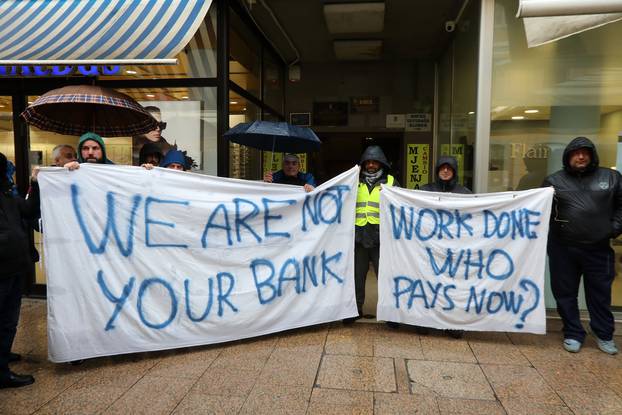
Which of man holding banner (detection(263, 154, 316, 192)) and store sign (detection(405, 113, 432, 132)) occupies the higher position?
store sign (detection(405, 113, 432, 132))

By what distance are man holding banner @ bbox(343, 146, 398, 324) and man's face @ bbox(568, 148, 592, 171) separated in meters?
1.51

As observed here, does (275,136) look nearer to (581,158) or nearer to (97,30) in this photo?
(97,30)

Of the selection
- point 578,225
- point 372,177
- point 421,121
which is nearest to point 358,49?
point 421,121

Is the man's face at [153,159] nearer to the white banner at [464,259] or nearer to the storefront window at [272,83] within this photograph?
the white banner at [464,259]

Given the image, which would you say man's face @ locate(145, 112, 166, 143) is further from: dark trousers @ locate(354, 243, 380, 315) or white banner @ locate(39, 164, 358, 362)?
dark trousers @ locate(354, 243, 380, 315)

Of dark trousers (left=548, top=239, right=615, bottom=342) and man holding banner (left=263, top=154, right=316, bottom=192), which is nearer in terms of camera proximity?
dark trousers (left=548, top=239, right=615, bottom=342)

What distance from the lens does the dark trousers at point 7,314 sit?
3131 mm

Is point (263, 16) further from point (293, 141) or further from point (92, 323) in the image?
point (92, 323)

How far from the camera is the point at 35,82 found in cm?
519

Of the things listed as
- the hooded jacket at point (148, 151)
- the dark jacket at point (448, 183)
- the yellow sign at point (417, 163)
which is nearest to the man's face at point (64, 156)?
the hooded jacket at point (148, 151)

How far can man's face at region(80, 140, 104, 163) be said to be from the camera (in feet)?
12.4

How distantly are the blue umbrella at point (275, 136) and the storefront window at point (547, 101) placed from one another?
6.50ft

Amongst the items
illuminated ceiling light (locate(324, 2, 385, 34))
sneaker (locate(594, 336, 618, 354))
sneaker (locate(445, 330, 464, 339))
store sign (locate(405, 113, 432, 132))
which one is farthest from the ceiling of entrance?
sneaker (locate(594, 336, 618, 354))

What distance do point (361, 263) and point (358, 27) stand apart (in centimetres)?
367
